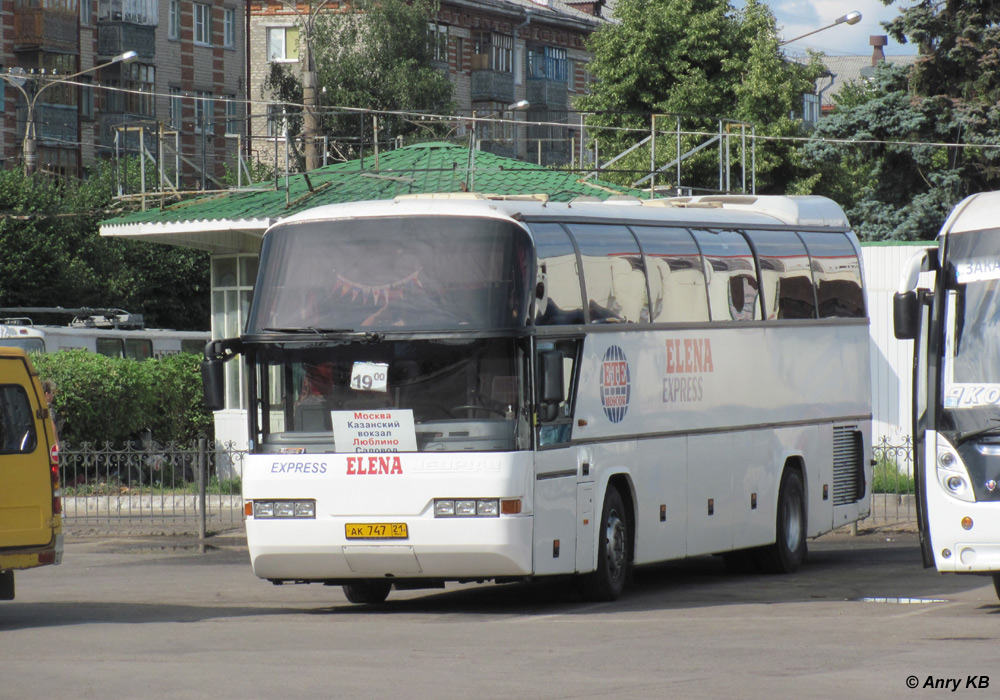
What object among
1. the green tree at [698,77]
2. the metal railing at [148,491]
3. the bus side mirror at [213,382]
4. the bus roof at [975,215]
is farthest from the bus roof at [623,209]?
the green tree at [698,77]

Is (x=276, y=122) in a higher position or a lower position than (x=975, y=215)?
higher

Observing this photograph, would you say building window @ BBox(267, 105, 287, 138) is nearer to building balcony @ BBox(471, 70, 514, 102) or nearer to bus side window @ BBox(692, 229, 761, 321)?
bus side window @ BBox(692, 229, 761, 321)

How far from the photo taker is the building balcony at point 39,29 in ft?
A: 171

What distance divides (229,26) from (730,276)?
49.3 metres

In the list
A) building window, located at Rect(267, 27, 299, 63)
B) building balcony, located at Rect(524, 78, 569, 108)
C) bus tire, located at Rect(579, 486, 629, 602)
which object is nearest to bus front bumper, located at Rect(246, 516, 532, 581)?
bus tire, located at Rect(579, 486, 629, 602)

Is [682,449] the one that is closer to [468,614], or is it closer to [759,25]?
[468,614]

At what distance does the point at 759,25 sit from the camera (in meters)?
46.4

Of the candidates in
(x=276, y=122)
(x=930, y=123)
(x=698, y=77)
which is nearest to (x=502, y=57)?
(x=698, y=77)

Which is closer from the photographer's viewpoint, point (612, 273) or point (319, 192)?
point (612, 273)

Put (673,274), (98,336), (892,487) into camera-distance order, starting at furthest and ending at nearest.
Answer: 1. (98,336)
2. (892,487)
3. (673,274)

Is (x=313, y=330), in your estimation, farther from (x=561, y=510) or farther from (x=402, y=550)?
(x=561, y=510)

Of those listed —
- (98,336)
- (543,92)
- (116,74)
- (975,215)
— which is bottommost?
(98,336)

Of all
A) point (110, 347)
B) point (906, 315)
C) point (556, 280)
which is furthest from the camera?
point (110, 347)

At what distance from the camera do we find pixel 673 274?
48.4 ft
